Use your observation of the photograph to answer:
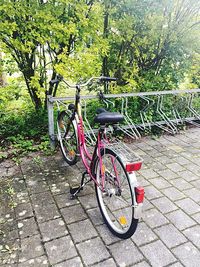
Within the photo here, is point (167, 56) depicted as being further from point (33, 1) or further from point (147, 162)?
point (33, 1)

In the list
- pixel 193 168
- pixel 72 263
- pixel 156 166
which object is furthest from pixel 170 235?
pixel 193 168

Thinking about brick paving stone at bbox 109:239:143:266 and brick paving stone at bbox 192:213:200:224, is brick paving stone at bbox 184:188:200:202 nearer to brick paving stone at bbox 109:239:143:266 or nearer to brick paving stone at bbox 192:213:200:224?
brick paving stone at bbox 192:213:200:224

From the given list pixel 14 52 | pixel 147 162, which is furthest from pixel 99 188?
pixel 14 52

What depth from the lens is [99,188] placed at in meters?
2.47

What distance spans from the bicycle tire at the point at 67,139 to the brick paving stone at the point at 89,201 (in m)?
0.60

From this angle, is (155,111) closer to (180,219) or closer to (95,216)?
(180,219)

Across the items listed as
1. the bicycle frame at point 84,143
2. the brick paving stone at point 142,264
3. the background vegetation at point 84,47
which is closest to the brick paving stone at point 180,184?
the bicycle frame at point 84,143

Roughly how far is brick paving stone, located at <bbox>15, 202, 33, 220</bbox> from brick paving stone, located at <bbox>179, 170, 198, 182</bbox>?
1.94m

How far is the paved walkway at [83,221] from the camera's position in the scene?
79.9 inches

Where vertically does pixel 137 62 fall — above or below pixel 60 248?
above

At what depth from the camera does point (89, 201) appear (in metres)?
2.72

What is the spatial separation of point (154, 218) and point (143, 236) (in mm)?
286

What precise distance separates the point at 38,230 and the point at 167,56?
3.85 m

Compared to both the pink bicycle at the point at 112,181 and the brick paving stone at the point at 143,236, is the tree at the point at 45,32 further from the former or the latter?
the brick paving stone at the point at 143,236
